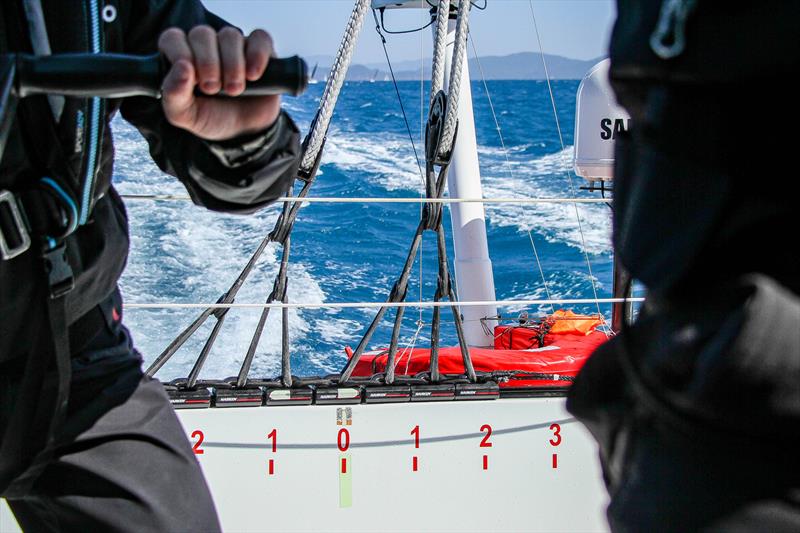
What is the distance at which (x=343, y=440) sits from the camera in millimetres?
2020

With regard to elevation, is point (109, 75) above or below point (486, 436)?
above

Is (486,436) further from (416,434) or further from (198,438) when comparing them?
(198,438)

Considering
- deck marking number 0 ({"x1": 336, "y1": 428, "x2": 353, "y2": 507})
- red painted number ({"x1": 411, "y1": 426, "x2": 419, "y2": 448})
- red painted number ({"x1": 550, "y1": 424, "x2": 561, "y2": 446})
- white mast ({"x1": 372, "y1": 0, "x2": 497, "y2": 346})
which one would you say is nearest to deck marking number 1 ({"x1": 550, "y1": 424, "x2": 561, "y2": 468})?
red painted number ({"x1": 550, "y1": 424, "x2": 561, "y2": 446})

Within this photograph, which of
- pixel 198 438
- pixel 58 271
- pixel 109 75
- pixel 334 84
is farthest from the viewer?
pixel 334 84

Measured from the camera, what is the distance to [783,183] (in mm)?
509

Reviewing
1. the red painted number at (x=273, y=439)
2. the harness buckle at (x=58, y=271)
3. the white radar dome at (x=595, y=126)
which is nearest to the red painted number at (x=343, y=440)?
the red painted number at (x=273, y=439)

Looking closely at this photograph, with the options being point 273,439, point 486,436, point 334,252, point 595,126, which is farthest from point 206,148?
point 334,252

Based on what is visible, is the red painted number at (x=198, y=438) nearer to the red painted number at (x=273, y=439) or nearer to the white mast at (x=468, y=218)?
the red painted number at (x=273, y=439)

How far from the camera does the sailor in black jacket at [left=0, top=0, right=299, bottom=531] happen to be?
2.66ft

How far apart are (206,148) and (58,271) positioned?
192 mm

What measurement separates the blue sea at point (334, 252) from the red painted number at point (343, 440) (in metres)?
2.29

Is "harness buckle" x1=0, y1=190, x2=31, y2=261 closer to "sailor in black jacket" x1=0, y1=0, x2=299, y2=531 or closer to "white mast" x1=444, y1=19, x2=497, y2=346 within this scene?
"sailor in black jacket" x1=0, y1=0, x2=299, y2=531

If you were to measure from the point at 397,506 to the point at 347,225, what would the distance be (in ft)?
20.4

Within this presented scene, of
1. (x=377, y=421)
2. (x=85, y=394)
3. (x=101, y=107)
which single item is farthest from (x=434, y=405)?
(x=101, y=107)
